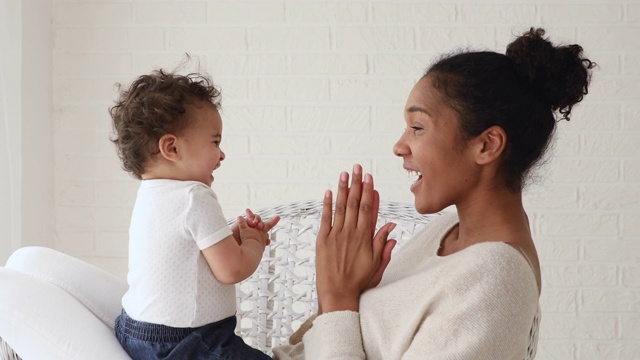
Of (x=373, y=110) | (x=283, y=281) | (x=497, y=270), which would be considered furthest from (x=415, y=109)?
(x=373, y=110)

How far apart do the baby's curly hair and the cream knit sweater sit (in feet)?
1.64

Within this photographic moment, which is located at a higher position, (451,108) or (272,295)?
(451,108)

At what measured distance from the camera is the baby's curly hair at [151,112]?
178 centimetres

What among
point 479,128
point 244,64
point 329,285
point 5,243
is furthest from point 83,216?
point 479,128

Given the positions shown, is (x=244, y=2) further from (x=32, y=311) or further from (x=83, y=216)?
(x=32, y=311)

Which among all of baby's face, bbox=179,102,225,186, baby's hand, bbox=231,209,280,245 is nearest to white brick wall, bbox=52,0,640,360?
baby's hand, bbox=231,209,280,245

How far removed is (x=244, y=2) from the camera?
10.7 ft

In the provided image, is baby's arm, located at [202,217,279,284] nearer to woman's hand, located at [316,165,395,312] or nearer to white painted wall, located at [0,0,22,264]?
woman's hand, located at [316,165,395,312]

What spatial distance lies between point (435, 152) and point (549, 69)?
0.83ft

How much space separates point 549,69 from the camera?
1.60 meters

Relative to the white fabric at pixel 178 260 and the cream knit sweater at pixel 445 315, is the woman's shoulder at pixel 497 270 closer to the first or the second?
the cream knit sweater at pixel 445 315

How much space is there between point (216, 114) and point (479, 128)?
1.89 feet

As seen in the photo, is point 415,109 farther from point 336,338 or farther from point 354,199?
point 336,338

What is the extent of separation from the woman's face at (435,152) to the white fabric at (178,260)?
0.40 metres
